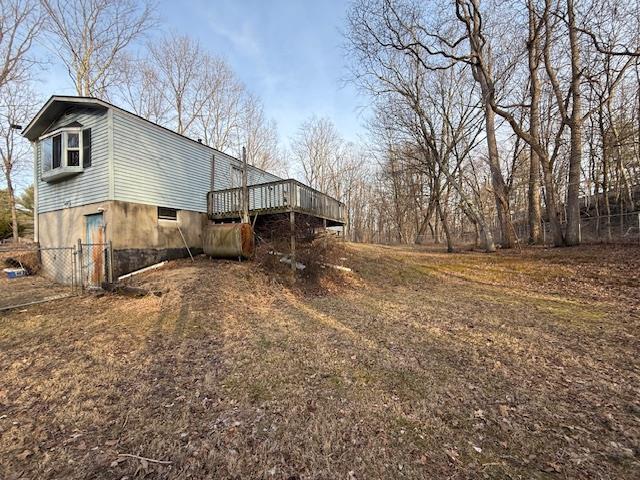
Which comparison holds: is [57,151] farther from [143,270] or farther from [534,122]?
[534,122]

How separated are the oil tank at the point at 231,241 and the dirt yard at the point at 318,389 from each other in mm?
2754

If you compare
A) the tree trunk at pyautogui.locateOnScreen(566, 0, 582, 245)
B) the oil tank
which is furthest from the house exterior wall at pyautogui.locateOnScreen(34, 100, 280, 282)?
the tree trunk at pyautogui.locateOnScreen(566, 0, 582, 245)

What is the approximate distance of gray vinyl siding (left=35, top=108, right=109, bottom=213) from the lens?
8914 millimetres

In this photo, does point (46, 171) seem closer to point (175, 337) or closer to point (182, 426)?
point (175, 337)

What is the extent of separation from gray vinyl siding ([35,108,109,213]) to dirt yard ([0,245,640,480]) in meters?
4.19

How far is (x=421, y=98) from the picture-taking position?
16.8 m

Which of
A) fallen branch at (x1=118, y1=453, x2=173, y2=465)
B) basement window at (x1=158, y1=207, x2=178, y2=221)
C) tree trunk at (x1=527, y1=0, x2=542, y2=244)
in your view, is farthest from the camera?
tree trunk at (x1=527, y1=0, x2=542, y2=244)

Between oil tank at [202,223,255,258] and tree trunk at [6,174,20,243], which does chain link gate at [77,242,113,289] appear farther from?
tree trunk at [6,174,20,243]

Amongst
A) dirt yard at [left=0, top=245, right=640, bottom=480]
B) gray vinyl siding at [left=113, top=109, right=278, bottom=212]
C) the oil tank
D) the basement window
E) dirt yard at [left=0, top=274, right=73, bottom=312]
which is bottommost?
dirt yard at [left=0, top=245, right=640, bottom=480]

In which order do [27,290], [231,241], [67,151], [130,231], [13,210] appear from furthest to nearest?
[13,210], [67,151], [231,241], [130,231], [27,290]

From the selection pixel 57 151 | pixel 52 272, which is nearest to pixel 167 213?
pixel 57 151

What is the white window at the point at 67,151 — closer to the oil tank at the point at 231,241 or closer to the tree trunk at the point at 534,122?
the oil tank at the point at 231,241

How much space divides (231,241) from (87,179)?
534 centimetres

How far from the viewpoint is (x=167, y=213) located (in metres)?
10.4
